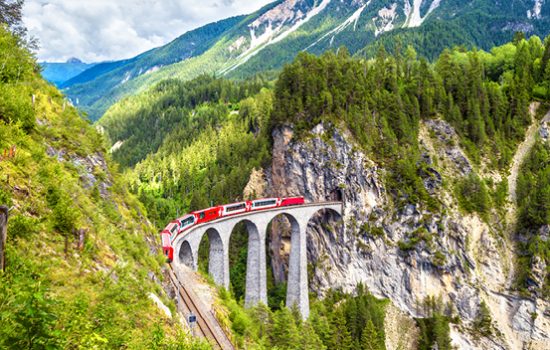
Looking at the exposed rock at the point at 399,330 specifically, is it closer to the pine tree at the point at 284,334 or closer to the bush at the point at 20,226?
the pine tree at the point at 284,334

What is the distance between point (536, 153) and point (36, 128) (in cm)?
6247

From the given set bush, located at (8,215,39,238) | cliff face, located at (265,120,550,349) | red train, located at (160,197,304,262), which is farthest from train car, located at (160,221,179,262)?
cliff face, located at (265,120,550,349)

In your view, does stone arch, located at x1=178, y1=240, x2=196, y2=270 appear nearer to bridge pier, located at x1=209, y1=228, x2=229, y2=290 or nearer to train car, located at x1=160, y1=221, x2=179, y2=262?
train car, located at x1=160, y1=221, x2=179, y2=262

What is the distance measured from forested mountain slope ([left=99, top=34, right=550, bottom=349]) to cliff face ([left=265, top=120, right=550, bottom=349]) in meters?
0.15

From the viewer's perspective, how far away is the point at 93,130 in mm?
20016

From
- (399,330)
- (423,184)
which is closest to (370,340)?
(399,330)

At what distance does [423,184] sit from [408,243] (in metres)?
8.62

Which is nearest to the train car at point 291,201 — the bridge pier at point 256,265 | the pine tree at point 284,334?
the bridge pier at point 256,265

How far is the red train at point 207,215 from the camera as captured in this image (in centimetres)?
2690

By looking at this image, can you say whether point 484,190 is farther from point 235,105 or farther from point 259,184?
point 235,105

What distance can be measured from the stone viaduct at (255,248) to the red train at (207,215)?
584 mm

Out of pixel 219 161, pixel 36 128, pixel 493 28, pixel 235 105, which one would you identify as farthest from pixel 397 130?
pixel 493 28

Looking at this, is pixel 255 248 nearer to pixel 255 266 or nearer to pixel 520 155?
pixel 255 266

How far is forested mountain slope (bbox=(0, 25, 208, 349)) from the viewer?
6551 mm
